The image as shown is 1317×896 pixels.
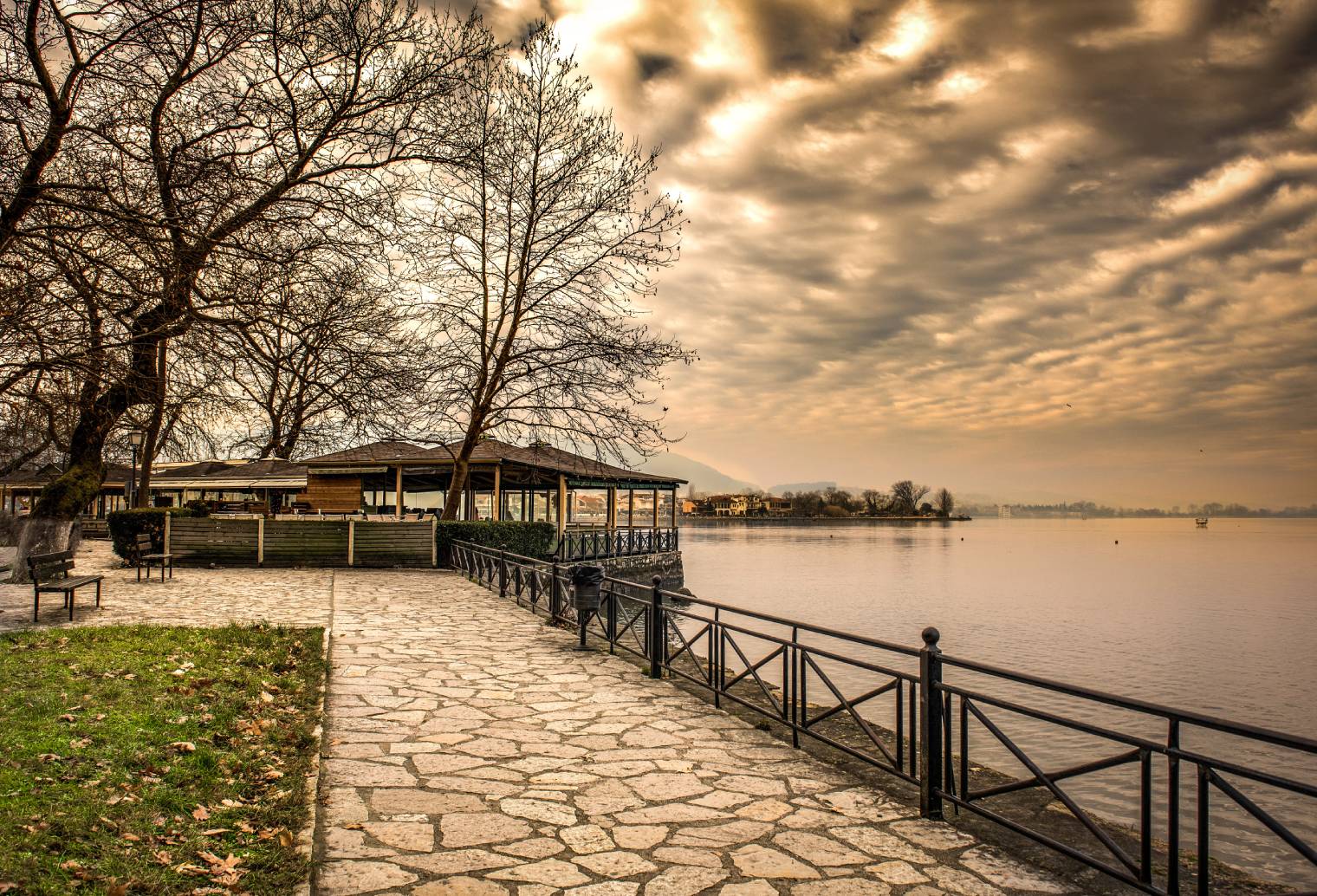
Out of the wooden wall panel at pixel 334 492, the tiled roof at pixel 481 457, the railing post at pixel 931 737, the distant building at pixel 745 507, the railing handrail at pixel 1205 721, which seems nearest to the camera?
the railing handrail at pixel 1205 721

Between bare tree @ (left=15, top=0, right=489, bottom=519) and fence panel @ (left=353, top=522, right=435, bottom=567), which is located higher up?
bare tree @ (left=15, top=0, right=489, bottom=519)

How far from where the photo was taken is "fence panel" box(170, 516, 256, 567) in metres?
20.5

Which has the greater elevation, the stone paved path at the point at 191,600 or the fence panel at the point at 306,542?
the fence panel at the point at 306,542

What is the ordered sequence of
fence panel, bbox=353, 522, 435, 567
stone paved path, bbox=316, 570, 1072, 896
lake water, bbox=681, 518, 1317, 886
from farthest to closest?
1. fence panel, bbox=353, 522, 435, 567
2. lake water, bbox=681, 518, 1317, 886
3. stone paved path, bbox=316, 570, 1072, 896

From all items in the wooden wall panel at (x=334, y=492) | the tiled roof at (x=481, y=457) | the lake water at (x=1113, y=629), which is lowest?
the lake water at (x=1113, y=629)

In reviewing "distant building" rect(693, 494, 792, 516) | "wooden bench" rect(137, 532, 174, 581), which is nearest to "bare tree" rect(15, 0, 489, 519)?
"wooden bench" rect(137, 532, 174, 581)

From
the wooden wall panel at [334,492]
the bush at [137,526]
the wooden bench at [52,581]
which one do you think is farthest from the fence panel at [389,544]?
the wooden bench at [52,581]

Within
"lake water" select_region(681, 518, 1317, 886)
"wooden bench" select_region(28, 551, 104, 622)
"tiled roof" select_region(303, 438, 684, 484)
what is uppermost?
"tiled roof" select_region(303, 438, 684, 484)

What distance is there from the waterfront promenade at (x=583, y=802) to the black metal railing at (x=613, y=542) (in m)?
15.3

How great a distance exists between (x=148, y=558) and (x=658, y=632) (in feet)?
42.4

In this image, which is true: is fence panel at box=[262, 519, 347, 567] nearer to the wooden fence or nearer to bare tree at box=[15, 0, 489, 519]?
the wooden fence

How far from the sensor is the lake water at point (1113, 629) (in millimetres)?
10297

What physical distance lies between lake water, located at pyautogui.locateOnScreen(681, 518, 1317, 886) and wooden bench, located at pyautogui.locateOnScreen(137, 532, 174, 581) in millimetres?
14388

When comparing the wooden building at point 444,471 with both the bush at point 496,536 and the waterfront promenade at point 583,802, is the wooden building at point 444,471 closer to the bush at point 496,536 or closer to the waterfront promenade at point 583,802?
the bush at point 496,536
